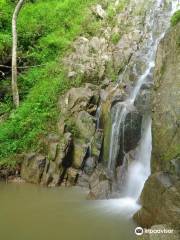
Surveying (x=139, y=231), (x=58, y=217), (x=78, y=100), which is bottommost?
(x=58, y=217)

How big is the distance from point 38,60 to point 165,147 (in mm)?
8173

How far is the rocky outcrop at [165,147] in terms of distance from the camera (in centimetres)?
684

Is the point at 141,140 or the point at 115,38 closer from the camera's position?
the point at 141,140

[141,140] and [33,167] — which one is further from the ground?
[141,140]

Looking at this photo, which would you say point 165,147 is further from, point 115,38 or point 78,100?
point 115,38

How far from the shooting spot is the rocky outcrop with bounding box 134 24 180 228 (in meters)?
6.84

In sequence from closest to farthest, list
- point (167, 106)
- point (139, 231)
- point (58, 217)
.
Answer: point (139, 231) → point (167, 106) → point (58, 217)

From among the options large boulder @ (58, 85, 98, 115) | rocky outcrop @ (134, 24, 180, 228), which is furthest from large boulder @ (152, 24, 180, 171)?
large boulder @ (58, 85, 98, 115)

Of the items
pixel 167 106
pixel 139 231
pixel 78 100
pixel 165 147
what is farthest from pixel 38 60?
pixel 139 231

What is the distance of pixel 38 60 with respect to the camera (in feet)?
47.5

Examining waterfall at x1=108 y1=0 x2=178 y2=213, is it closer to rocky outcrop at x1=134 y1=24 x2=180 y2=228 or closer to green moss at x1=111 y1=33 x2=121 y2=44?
rocky outcrop at x1=134 y1=24 x2=180 y2=228

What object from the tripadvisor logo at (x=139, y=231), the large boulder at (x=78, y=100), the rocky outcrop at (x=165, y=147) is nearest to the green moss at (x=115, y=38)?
the large boulder at (x=78, y=100)

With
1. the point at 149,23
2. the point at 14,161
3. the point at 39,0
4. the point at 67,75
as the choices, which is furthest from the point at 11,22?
the point at 14,161

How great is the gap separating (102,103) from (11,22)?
6421 mm
